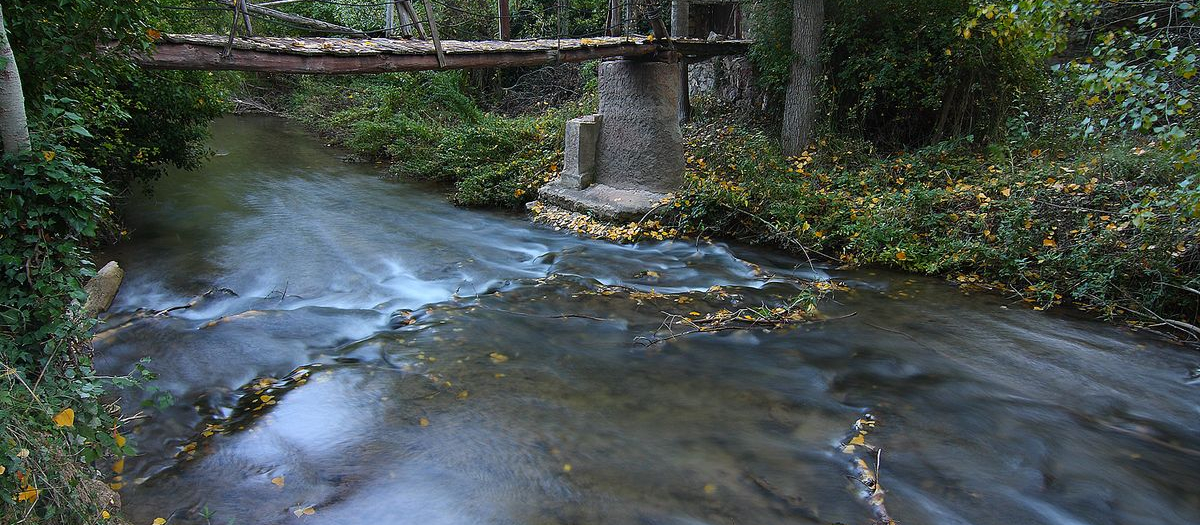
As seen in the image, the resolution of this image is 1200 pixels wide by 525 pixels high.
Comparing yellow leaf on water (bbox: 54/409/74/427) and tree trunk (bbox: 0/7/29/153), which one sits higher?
tree trunk (bbox: 0/7/29/153)

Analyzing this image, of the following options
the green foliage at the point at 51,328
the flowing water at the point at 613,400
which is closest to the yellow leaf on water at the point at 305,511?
the flowing water at the point at 613,400

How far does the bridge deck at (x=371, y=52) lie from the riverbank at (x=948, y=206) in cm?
207

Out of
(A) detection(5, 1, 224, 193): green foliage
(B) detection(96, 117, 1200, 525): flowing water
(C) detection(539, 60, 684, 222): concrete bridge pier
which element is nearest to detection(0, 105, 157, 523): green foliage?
(A) detection(5, 1, 224, 193): green foliage

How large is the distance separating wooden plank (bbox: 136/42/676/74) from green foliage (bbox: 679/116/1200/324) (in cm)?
224

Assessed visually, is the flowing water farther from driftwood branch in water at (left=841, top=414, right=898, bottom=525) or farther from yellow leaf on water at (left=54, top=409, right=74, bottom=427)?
yellow leaf on water at (left=54, top=409, right=74, bottom=427)

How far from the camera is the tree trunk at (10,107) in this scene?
129 inches

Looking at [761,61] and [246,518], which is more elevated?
[761,61]

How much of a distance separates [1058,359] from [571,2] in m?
14.2

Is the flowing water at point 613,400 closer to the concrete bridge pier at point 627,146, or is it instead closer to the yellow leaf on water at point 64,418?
Answer: the yellow leaf on water at point 64,418

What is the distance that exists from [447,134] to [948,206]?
8.77m

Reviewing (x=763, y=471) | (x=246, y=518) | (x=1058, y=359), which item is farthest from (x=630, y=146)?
(x=246, y=518)

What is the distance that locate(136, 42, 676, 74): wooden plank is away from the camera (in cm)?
601

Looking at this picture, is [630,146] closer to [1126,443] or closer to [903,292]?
[903,292]

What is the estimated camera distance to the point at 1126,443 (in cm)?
454
